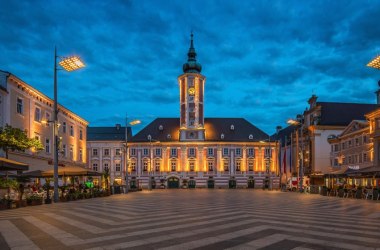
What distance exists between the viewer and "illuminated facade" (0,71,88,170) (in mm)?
33188

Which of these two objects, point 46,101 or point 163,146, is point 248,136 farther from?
point 46,101

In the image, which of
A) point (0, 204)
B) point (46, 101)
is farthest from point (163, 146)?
point (0, 204)

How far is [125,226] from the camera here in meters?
14.5

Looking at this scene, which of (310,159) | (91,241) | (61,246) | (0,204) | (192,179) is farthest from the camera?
(192,179)

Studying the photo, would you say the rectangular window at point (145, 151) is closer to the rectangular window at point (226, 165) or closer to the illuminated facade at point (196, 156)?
the illuminated facade at point (196, 156)

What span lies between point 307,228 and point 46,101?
1412 inches

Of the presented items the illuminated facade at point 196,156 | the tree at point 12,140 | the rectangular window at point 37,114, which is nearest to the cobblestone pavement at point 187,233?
the tree at point 12,140

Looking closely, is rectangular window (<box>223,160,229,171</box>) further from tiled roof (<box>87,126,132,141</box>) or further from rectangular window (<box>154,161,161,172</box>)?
tiled roof (<box>87,126,132,141</box>)

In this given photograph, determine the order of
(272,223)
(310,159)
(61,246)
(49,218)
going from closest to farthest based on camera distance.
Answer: (61,246)
(272,223)
(49,218)
(310,159)

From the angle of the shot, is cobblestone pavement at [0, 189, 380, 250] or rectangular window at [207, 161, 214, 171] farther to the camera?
rectangular window at [207, 161, 214, 171]

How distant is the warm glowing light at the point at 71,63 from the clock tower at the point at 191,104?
60.7m

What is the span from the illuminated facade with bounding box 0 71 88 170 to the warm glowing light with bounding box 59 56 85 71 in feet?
17.3

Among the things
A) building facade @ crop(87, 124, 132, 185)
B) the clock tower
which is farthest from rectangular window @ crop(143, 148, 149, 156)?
the clock tower

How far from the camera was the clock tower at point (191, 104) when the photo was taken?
8681 centimetres
